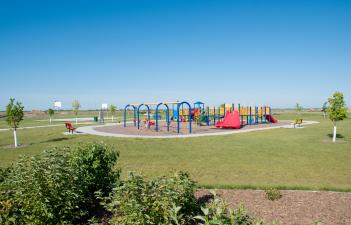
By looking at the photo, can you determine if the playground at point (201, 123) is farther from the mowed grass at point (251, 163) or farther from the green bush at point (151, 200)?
the green bush at point (151, 200)

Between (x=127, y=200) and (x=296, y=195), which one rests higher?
(x=127, y=200)

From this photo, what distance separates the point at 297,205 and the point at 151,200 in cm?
394

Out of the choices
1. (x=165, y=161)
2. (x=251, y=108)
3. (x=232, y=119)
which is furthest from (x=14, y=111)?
(x=251, y=108)

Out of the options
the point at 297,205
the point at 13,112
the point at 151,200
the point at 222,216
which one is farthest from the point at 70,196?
the point at 13,112

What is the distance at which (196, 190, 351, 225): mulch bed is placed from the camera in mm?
6184

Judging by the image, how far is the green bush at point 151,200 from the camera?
4.39 m

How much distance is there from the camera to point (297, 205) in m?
6.94

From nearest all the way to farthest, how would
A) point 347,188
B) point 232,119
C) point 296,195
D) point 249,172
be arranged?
point 296,195
point 347,188
point 249,172
point 232,119

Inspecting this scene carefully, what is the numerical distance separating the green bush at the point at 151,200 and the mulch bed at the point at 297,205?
180cm

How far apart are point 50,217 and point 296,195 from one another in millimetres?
5714

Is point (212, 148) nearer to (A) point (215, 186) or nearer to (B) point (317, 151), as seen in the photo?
(B) point (317, 151)

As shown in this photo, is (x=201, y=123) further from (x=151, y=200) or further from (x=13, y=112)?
(x=151, y=200)

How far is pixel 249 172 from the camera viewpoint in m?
11.2

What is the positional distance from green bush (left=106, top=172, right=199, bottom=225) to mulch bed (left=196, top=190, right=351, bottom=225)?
1.80m
